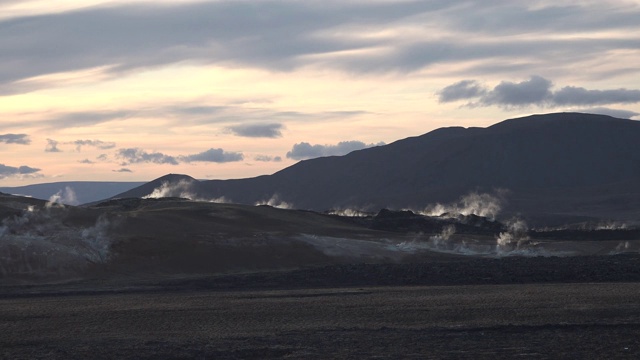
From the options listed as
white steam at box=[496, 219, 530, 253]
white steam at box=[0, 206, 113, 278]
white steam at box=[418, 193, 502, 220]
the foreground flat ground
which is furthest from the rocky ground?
white steam at box=[418, 193, 502, 220]

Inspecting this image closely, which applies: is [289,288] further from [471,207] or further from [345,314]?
[471,207]

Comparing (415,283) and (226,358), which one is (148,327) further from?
(415,283)

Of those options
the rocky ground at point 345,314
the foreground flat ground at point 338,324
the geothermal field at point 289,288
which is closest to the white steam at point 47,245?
the geothermal field at point 289,288

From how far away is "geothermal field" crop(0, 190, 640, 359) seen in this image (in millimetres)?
29250

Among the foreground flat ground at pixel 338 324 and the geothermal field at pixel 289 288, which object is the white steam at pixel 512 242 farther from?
the foreground flat ground at pixel 338 324

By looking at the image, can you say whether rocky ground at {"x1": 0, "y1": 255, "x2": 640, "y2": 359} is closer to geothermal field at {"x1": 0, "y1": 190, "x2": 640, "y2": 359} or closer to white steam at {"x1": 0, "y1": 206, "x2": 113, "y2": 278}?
geothermal field at {"x1": 0, "y1": 190, "x2": 640, "y2": 359}

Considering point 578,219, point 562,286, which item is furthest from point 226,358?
point 578,219

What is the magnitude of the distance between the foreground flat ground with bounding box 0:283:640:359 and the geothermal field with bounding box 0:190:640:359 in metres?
0.08

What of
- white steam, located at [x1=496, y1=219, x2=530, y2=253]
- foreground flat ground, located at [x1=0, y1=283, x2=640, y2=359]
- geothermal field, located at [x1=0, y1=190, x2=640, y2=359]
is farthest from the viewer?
white steam, located at [x1=496, y1=219, x2=530, y2=253]

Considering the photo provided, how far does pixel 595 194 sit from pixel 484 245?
13214 centimetres

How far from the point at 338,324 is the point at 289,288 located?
15.5 m

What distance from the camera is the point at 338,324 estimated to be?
33.8 meters

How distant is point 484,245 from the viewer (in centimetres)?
7144

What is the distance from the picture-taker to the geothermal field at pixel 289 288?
29.2m
